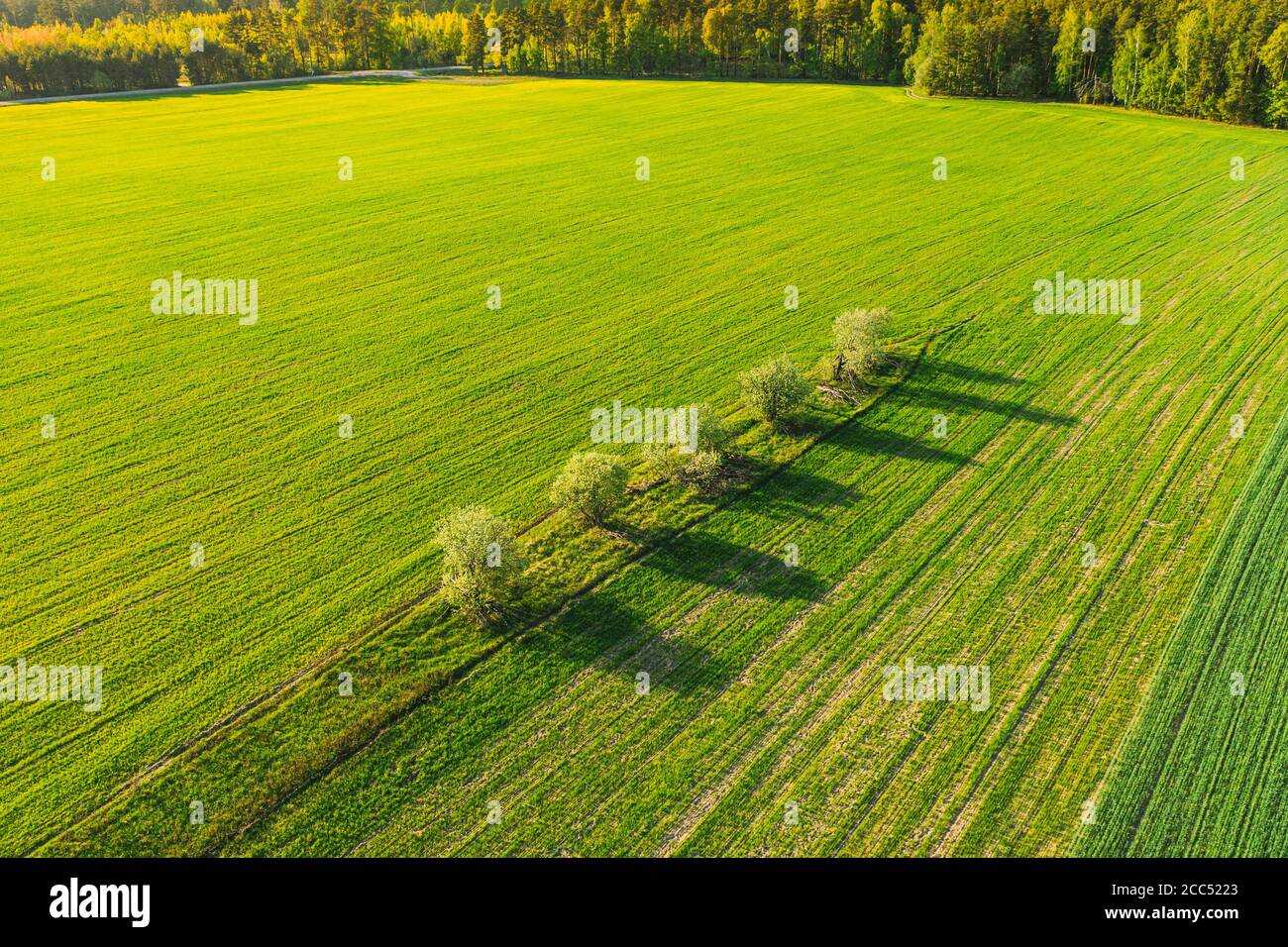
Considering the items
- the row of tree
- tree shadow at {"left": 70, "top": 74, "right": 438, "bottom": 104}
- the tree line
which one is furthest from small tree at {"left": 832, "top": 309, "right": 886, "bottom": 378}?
tree shadow at {"left": 70, "top": 74, "right": 438, "bottom": 104}

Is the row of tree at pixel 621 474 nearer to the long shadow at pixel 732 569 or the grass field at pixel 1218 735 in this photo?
the long shadow at pixel 732 569

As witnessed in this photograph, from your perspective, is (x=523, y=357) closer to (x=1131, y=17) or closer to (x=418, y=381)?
(x=418, y=381)

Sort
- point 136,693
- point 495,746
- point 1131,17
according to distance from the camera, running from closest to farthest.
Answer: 1. point 495,746
2. point 136,693
3. point 1131,17

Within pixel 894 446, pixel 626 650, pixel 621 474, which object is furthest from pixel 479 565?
pixel 894 446

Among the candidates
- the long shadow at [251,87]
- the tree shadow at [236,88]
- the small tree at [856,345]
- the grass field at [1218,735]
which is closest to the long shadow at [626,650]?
the grass field at [1218,735]

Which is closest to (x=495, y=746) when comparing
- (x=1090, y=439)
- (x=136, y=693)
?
(x=136, y=693)

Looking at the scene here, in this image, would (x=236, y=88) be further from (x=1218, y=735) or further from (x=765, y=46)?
(x=1218, y=735)
